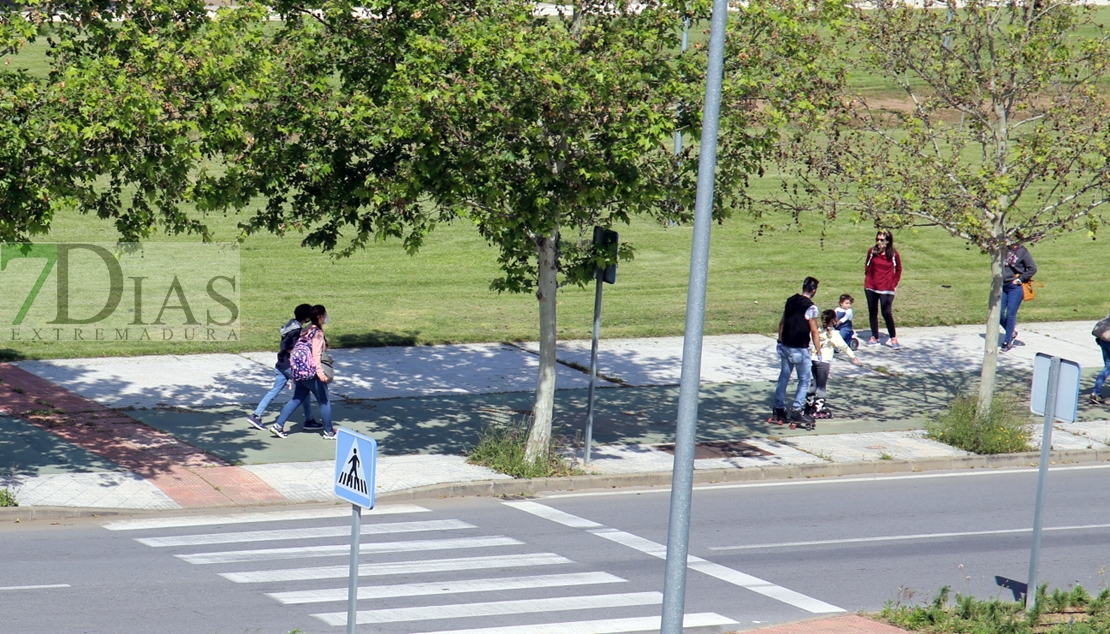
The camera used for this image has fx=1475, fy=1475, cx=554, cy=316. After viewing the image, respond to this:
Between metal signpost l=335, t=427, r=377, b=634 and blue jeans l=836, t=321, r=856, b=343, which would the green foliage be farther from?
blue jeans l=836, t=321, r=856, b=343

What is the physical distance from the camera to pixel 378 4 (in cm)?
1401

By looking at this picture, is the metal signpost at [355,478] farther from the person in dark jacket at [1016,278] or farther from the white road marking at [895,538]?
the person in dark jacket at [1016,278]

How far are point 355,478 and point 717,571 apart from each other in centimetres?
442

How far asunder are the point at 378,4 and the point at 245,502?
198 inches

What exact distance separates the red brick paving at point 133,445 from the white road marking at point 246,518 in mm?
322

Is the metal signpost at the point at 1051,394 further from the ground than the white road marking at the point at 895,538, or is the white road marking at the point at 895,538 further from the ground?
the metal signpost at the point at 1051,394

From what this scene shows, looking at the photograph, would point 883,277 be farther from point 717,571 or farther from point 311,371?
point 717,571

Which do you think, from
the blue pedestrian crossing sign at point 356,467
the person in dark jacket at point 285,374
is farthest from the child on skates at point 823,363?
the blue pedestrian crossing sign at point 356,467

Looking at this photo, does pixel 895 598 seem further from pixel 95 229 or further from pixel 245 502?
pixel 95 229

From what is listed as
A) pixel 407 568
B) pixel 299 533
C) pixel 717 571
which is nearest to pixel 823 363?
pixel 717 571

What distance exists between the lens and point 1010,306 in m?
23.0

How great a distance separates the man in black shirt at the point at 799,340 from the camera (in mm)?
18078

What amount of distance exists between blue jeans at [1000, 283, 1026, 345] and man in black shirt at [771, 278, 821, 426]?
5.93m

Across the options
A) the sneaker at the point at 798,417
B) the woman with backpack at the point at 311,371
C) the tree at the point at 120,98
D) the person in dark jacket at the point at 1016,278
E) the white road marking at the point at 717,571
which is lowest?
the white road marking at the point at 717,571
